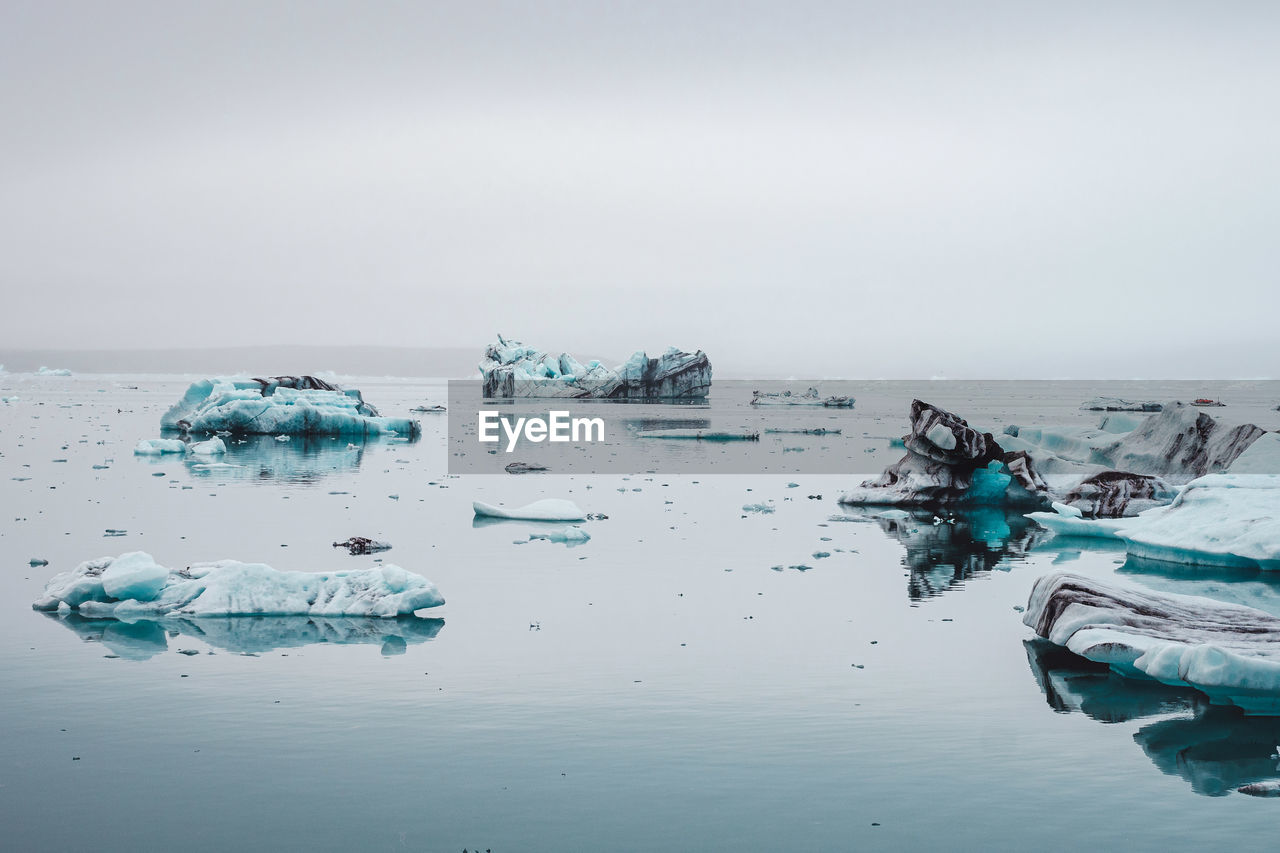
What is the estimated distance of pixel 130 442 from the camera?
3231 centimetres

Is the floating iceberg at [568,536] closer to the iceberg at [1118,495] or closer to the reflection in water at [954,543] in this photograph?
the reflection in water at [954,543]

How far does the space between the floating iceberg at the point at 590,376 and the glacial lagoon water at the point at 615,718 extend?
62735mm

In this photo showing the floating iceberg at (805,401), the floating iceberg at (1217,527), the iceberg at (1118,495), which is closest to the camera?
the floating iceberg at (1217,527)

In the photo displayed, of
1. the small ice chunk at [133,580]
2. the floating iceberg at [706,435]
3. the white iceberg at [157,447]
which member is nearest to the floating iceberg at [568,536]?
the small ice chunk at [133,580]

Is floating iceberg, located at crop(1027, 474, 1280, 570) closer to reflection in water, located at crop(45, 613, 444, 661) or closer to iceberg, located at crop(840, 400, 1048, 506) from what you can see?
iceberg, located at crop(840, 400, 1048, 506)

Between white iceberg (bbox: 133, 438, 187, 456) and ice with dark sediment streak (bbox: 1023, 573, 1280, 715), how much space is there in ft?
80.2

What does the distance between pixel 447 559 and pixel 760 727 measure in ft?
22.9

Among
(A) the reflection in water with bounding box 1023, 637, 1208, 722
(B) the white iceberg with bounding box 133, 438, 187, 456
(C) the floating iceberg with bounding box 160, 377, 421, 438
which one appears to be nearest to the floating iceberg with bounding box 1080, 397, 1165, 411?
(C) the floating iceberg with bounding box 160, 377, 421, 438

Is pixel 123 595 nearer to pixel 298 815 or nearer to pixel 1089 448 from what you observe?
pixel 298 815

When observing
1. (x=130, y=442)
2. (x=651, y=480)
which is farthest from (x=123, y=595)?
(x=130, y=442)

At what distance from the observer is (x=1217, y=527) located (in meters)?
13.8

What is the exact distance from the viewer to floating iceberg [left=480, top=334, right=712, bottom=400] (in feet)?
252

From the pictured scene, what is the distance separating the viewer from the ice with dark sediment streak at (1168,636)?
7492 mm

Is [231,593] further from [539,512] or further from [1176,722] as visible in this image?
[1176,722]
